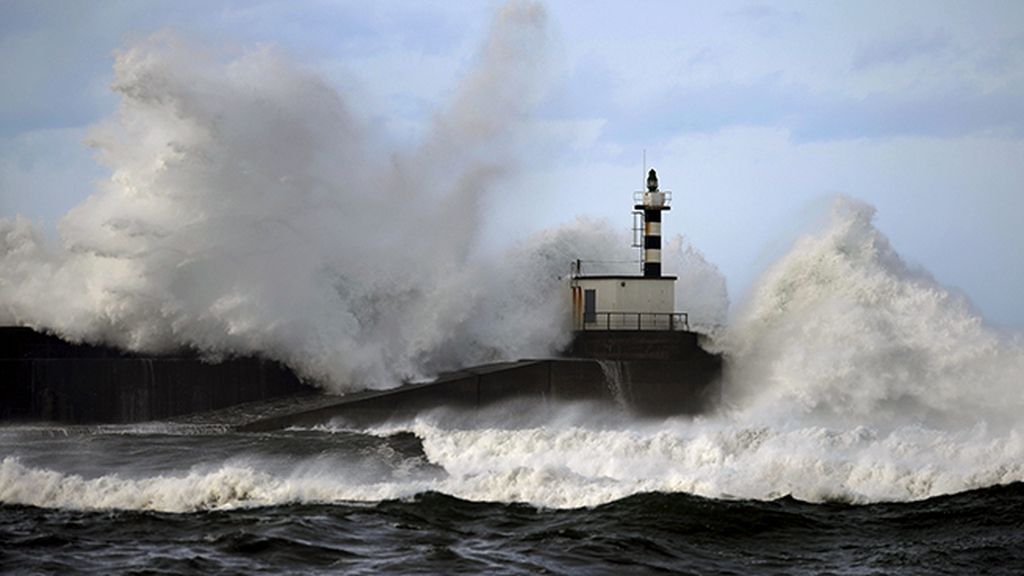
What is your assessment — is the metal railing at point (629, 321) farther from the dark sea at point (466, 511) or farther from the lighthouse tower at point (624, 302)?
the dark sea at point (466, 511)

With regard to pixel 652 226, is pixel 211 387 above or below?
below

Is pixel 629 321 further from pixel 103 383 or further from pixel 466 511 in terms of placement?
pixel 466 511

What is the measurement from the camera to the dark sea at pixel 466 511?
10.4 m

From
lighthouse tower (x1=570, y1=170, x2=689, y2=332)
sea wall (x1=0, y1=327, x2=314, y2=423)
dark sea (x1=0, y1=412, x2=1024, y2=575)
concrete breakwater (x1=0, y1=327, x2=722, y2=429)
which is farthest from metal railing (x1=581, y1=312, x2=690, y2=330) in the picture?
dark sea (x1=0, y1=412, x2=1024, y2=575)

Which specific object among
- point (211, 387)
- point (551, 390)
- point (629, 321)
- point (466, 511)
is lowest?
point (466, 511)

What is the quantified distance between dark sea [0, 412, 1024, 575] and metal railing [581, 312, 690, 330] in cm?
958

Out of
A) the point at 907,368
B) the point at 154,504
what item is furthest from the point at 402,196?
the point at 154,504

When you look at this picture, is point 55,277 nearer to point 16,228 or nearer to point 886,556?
point 16,228

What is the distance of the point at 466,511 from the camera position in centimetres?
1233

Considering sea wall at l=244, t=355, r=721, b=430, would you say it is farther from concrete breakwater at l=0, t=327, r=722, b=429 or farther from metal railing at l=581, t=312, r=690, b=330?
metal railing at l=581, t=312, r=690, b=330

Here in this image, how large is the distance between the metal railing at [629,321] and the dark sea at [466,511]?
9.58m

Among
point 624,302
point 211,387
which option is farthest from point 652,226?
point 211,387

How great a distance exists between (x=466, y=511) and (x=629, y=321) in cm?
1373

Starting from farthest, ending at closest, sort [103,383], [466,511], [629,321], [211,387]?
[629,321] < [211,387] < [103,383] < [466,511]
